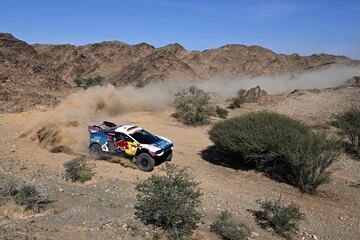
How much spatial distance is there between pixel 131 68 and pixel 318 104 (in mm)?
27992

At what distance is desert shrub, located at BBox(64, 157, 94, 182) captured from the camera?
45.1ft

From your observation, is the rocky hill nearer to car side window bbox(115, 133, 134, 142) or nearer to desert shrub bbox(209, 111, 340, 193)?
car side window bbox(115, 133, 134, 142)

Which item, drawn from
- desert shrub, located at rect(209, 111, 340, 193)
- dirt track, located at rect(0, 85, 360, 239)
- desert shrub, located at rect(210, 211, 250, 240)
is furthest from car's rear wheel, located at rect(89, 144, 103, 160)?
desert shrub, located at rect(210, 211, 250, 240)

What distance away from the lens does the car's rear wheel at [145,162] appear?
48.8ft

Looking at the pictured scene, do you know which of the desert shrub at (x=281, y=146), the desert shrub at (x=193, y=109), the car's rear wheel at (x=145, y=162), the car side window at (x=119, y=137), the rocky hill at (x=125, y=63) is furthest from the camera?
the rocky hill at (x=125, y=63)

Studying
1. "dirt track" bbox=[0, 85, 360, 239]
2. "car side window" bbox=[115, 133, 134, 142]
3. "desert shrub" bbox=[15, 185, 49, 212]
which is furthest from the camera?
"car side window" bbox=[115, 133, 134, 142]

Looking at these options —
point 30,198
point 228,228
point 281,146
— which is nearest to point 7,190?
point 30,198

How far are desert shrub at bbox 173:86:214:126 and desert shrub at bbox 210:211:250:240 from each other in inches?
570

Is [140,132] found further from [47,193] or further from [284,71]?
[284,71]

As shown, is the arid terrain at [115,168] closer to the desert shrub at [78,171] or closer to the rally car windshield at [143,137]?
the desert shrub at [78,171]

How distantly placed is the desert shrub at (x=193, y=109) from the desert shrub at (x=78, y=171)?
38.0 feet

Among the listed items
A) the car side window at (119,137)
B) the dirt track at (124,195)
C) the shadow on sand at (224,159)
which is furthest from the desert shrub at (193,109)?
Result: the car side window at (119,137)

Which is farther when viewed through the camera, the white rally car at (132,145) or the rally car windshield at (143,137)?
the rally car windshield at (143,137)

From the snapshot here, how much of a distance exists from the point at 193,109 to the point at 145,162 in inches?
444
